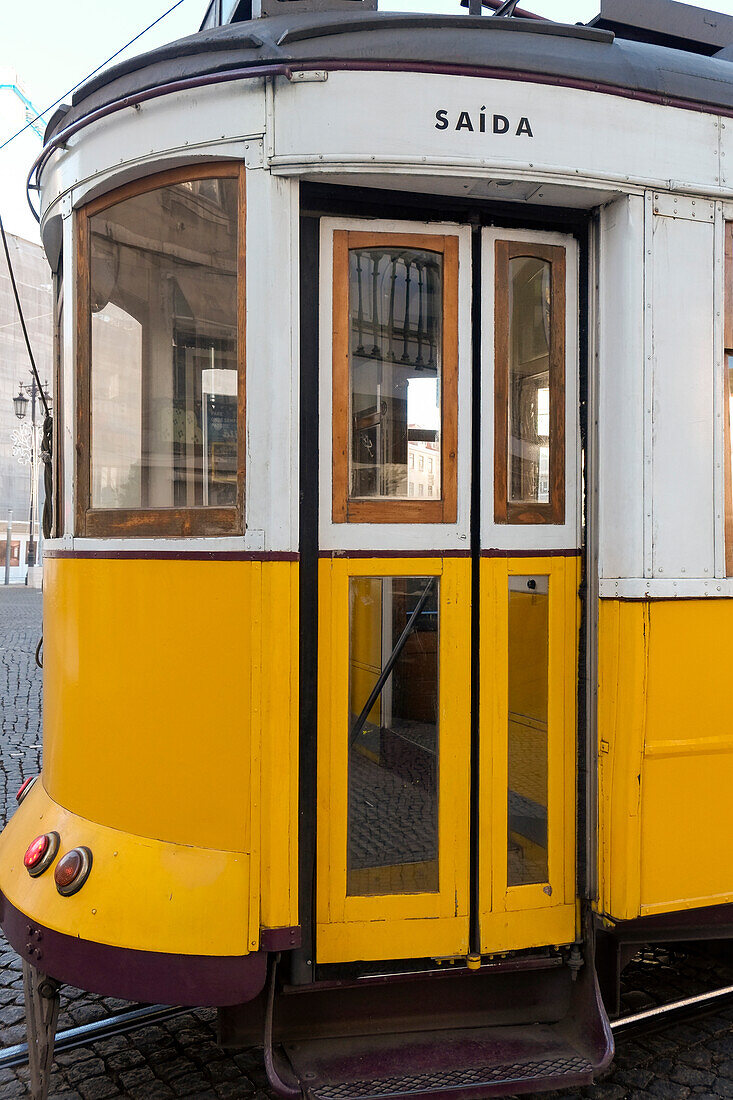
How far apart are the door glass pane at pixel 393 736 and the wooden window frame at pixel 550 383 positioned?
347mm

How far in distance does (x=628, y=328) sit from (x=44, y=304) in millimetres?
39487

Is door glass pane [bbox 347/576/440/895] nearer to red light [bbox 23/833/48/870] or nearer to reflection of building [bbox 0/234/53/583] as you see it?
red light [bbox 23/833/48/870]

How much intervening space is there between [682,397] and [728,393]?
18 centimetres

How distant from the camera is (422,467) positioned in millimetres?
2527

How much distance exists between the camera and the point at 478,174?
7.73ft

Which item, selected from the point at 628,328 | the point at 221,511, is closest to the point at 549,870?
the point at 221,511

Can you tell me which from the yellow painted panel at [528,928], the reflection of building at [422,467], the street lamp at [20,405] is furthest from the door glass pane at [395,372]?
the street lamp at [20,405]

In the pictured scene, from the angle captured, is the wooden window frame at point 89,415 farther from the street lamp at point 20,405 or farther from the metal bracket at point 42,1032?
the street lamp at point 20,405

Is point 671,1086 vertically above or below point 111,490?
below

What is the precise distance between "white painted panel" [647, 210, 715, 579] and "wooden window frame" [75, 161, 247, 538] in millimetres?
1155

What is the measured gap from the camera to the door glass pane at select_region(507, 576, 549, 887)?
2.59 m

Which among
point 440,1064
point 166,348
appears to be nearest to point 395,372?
point 166,348

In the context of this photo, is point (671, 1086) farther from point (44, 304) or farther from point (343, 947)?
point (44, 304)

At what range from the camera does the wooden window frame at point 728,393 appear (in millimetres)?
2625
